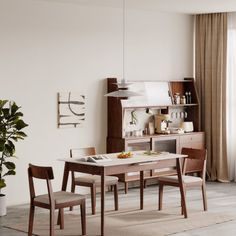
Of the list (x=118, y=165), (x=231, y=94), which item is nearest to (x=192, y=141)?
(x=231, y=94)

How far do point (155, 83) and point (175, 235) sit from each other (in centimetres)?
367

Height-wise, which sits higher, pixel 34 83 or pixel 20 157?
pixel 34 83

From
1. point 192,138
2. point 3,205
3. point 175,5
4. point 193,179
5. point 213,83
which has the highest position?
point 175,5

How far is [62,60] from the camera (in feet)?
29.1

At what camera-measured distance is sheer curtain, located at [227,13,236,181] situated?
10.1 m

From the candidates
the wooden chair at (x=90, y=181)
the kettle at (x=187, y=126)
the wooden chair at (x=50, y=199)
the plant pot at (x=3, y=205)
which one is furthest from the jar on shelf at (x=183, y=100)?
the wooden chair at (x=50, y=199)

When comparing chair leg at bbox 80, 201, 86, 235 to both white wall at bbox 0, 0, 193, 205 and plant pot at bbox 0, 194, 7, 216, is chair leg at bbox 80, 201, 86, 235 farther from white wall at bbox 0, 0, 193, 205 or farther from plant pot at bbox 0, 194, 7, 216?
white wall at bbox 0, 0, 193, 205

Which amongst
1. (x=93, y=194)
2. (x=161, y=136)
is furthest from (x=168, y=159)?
(x=161, y=136)

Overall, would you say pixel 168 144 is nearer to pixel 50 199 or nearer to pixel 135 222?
pixel 135 222

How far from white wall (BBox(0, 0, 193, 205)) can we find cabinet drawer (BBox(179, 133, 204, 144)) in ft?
3.37

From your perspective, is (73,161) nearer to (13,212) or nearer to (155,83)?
(13,212)

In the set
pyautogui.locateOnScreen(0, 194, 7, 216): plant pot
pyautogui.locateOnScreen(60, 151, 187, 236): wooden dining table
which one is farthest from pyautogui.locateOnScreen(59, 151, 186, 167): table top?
pyautogui.locateOnScreen(0, 194, 7, 216): plant pot

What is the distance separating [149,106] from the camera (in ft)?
31.6

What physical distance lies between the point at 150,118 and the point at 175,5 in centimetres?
186
